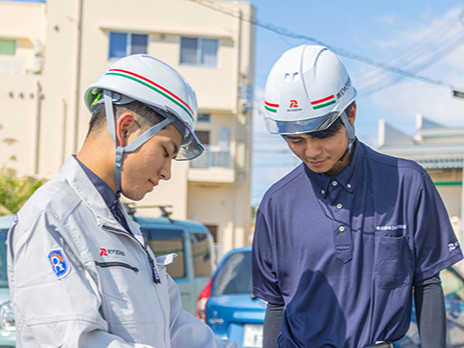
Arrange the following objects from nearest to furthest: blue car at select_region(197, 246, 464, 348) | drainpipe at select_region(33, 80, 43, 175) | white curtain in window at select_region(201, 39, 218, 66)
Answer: blue car at select_region(197, 246, 464, 348)
drainpipe at select_region(33, 80, 43, 175)
white curtain in window at select_region(201, 39, 218, 66)

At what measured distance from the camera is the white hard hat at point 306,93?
2395 mm

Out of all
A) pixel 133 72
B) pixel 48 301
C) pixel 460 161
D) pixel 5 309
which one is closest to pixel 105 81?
pixel 133 72

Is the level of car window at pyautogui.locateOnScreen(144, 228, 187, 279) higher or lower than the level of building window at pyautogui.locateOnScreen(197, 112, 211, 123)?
lower

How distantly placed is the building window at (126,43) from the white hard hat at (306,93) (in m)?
21.6

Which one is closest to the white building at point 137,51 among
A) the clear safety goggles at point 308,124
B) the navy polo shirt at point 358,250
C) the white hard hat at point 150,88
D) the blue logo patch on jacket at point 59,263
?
the navy polo shirt at point 358,250

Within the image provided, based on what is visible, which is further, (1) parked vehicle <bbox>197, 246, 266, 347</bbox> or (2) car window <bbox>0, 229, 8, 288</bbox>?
(2) car window <bbox>0, 229, 8, 288</bbox>

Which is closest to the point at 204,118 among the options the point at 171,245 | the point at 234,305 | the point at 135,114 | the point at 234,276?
the point at 171,245

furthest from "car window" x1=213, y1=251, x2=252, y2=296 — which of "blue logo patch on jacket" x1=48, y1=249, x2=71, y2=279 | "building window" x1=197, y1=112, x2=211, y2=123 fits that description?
"building window" x1=197, y1=112, x2=211, y2=123

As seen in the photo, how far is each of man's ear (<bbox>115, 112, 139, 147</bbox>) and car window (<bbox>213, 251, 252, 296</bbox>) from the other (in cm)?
404

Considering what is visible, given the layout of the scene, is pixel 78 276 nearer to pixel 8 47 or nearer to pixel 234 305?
pixel 234 305

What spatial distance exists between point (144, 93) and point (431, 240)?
4.37ft

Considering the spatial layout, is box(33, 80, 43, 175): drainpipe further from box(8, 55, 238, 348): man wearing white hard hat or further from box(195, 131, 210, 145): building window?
box(8, 55, 238, 348): man wearing white hard hat

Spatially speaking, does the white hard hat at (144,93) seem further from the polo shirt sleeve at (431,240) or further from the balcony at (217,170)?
the balcony at (217,170)

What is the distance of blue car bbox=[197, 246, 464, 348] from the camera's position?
5.26m
